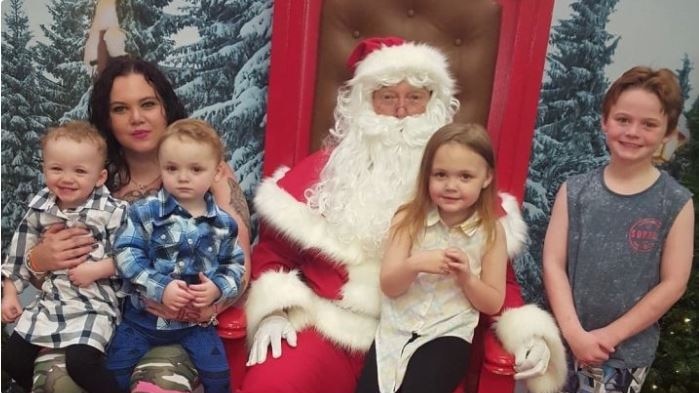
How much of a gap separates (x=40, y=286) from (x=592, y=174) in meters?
1.91

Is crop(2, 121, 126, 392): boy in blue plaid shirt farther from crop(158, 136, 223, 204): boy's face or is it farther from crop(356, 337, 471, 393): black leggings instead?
crop(356, 337, 471, 393): black leggings

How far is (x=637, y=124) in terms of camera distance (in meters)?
2.23

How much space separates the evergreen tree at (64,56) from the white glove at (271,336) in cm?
157

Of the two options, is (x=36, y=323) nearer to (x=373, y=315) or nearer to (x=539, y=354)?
(x=373, y=315)

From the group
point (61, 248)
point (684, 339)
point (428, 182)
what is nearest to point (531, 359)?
point (428, 182)

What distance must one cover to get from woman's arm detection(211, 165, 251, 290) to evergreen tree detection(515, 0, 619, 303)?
150 centimetres

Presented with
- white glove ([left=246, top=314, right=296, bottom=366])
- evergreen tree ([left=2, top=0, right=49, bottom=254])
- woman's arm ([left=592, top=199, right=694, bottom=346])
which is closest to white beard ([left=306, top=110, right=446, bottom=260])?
white glove ([left=246, top=314, right=296, bottom=366])

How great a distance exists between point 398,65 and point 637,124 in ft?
2.70

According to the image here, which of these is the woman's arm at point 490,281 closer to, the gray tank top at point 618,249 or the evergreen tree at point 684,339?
the gray tank top at point 618,249

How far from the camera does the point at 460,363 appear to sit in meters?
2.14

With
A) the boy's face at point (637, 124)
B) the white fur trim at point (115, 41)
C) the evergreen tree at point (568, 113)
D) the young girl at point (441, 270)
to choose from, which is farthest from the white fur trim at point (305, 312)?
the white fur trim at point (115, 41)

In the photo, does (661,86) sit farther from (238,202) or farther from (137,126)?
(137,126)

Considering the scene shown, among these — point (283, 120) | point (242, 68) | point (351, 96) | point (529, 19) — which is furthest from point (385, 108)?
point (242, 68)

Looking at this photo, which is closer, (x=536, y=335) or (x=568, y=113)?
(x=536, y=335)
